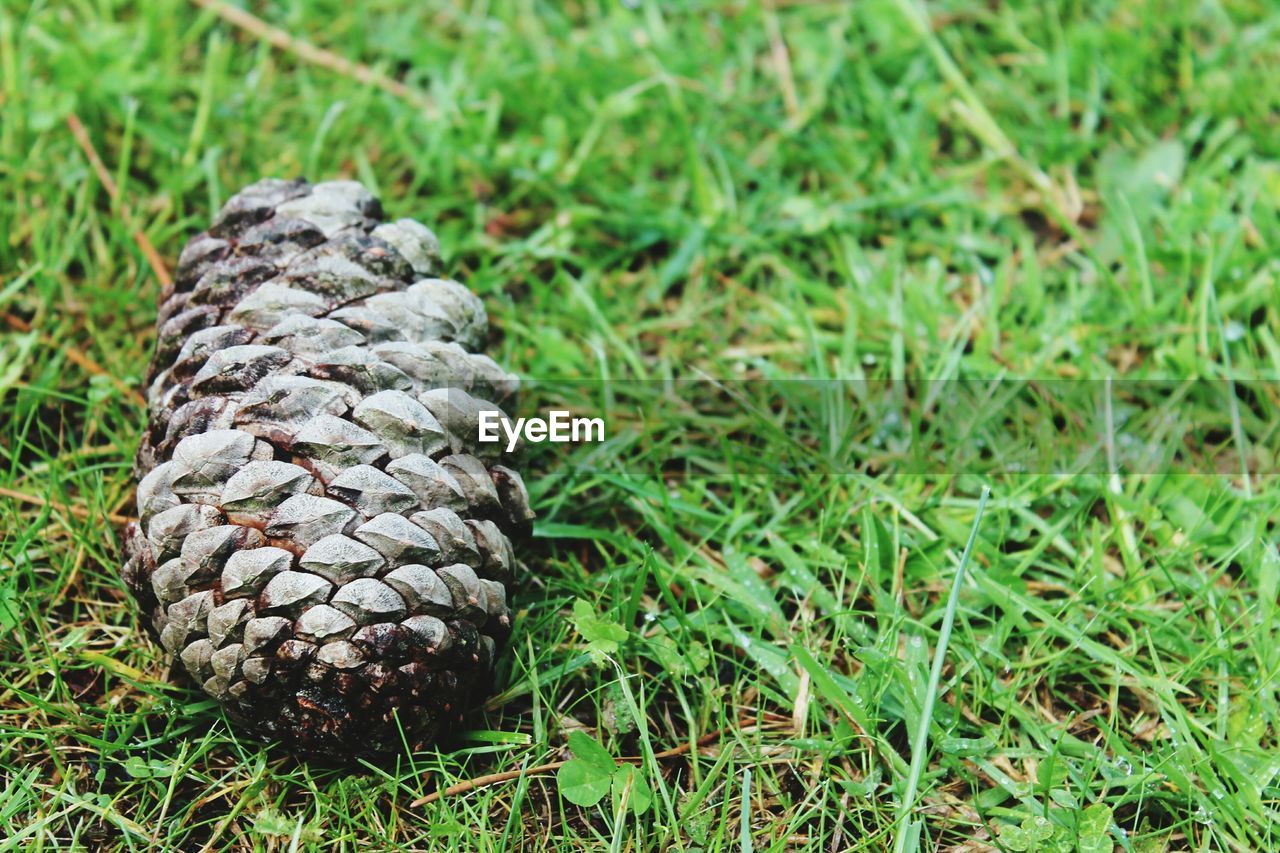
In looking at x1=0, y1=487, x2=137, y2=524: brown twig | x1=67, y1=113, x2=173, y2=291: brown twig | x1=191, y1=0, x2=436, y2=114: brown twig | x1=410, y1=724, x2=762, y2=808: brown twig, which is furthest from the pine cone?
x1=191, y1=0, x2=436, y2=114: brown twig

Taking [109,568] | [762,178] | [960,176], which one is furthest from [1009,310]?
[109,568]

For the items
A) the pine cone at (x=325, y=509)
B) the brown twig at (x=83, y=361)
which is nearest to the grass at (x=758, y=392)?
the brown twig at (x=83, y=361)

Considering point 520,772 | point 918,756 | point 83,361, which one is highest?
point 83,361

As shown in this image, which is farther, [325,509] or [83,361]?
[83,361]

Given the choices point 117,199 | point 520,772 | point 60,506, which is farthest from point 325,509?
point 117,199

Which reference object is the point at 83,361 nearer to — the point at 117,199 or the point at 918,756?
the point at 117,199

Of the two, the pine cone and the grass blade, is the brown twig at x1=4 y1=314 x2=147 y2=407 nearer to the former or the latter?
the pine cone
